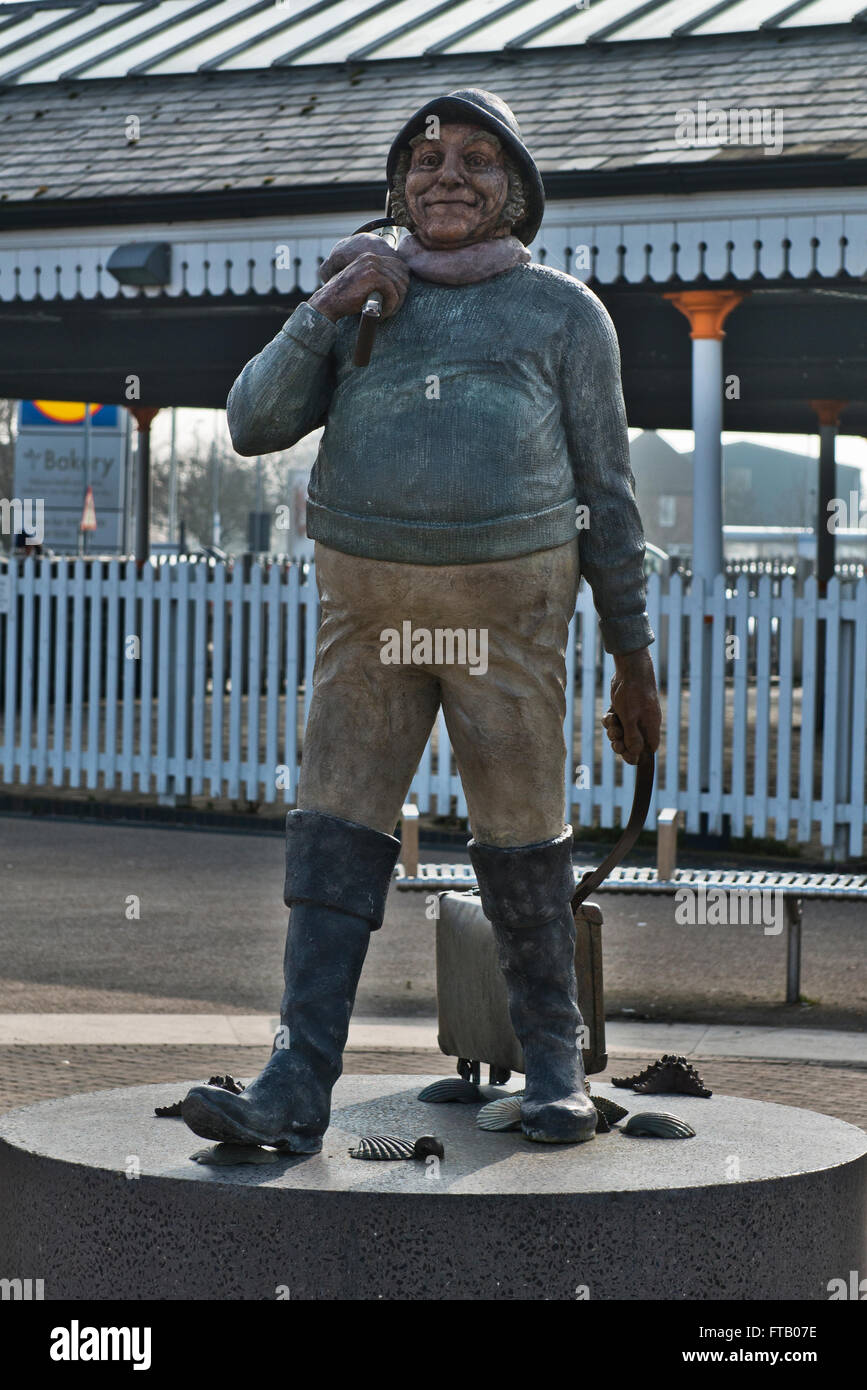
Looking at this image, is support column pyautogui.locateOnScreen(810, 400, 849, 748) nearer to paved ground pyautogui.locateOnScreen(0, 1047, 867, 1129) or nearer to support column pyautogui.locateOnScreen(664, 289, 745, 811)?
support column pyautogui.locateOnScreen(664, 289, 745, 811)

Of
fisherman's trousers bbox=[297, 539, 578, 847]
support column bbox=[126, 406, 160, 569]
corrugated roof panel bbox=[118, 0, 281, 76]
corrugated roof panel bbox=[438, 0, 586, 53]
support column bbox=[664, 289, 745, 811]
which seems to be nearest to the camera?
fisherman's trousers bbox=[297, 539, 578, 847]

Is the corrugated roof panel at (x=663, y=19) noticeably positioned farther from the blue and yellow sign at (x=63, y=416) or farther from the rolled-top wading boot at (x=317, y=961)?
the blue and yellow sign at (x=63, y=416)

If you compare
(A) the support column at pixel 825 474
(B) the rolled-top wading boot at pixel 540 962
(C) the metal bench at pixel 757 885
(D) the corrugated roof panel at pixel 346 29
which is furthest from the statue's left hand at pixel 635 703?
(A) the support column at pixel 825 474

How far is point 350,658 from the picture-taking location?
11.9 feet

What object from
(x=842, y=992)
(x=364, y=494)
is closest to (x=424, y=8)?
(x=842, y=992)

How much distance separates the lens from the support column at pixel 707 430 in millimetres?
10773

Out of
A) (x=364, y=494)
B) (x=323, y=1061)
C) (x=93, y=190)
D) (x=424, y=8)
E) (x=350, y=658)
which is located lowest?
(x=323, y=1061)

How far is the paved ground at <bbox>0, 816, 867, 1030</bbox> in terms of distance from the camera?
6.91 metres

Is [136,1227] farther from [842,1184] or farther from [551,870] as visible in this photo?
[842,1184]

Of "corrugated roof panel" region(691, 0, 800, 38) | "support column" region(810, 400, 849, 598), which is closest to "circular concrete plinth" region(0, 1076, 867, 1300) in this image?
"corrugated roof panel" region(691, 0, 800, 38)

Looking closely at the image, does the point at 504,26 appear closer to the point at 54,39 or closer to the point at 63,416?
the point at 54,39

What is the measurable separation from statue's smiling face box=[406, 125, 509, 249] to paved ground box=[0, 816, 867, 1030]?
362 centimetres

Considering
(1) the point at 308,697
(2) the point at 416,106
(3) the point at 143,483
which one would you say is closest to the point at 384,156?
(2) the point at 416,106
